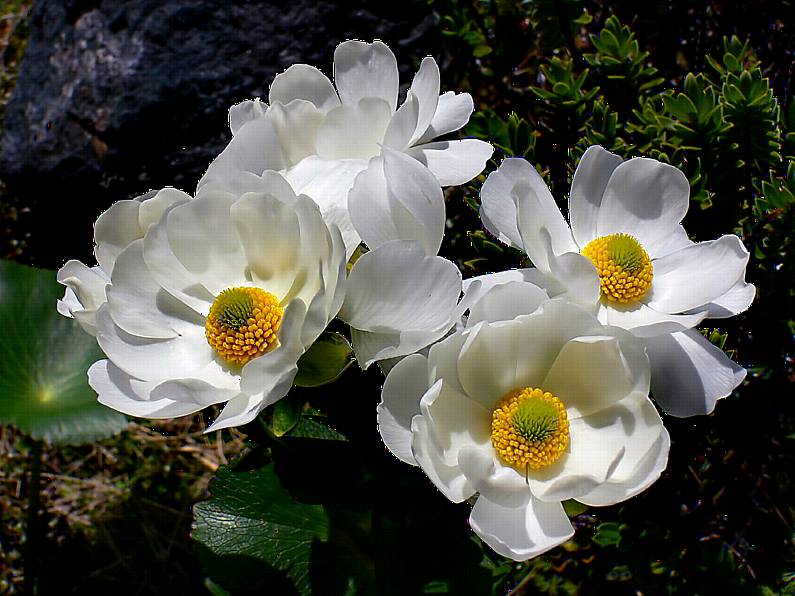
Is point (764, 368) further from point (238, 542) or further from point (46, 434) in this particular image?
point (46, 434)

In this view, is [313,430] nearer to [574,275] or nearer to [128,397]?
[128,397]

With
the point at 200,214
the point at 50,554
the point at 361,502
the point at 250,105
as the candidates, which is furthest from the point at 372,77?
the point at 50,554

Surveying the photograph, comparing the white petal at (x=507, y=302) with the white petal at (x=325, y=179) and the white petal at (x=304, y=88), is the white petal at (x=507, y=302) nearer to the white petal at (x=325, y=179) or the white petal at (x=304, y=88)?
the white petal at (x=325, y=179)

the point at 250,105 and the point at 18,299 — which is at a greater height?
the point at 250,105

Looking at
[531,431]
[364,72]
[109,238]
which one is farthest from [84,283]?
[531,431]

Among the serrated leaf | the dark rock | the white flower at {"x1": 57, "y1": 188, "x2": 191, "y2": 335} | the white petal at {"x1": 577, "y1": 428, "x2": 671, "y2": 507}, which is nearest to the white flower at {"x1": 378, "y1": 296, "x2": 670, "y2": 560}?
the white petal at {"x1": 577, "y1": 428, "x2": 671, "y2": 507}
